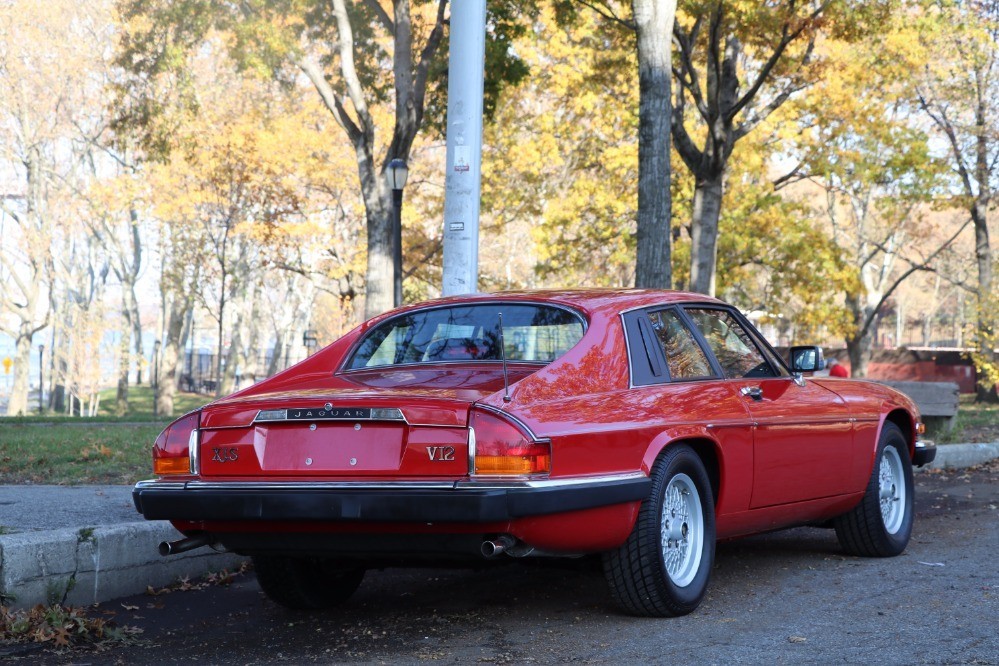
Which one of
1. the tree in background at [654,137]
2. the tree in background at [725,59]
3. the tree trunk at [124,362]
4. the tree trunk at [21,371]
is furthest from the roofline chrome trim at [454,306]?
the tree trunk at [21,371]

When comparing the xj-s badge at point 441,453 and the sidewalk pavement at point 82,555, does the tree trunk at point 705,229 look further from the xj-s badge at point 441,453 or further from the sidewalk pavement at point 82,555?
the xj-s badge at point 441,453

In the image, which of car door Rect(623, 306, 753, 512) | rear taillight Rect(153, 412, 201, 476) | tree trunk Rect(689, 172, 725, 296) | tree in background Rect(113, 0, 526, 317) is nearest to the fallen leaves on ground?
rear taillight Rect(153, 412, 201, 476)

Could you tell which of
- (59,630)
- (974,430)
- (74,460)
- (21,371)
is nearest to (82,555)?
(59,630)

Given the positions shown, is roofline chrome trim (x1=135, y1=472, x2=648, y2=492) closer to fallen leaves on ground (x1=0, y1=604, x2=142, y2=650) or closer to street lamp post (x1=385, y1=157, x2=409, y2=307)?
fallen leaves on ground (x1=0, y1=604, x2=142, y2=650)

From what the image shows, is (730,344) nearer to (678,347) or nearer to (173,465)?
(678,347)

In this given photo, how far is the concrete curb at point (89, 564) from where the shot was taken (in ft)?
17.5

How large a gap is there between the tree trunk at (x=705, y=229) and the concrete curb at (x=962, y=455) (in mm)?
6053

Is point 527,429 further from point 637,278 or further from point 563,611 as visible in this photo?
point 637,278

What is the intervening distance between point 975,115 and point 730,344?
91.2 feet

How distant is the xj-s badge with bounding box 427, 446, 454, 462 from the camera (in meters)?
4.42

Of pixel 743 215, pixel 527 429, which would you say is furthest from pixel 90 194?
pixel 527 429

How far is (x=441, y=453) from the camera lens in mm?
4430

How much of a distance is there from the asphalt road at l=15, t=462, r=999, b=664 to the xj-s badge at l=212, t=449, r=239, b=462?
0.75 metres

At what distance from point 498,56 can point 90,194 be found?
22.4m
